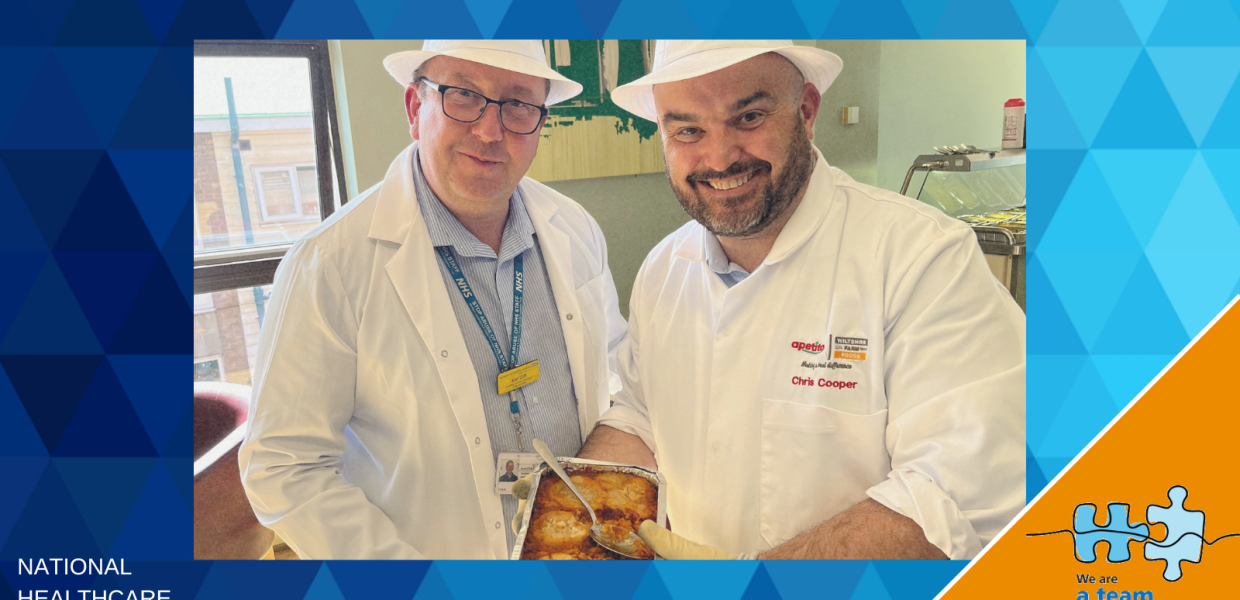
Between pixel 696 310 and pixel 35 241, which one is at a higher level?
pixel 35 241

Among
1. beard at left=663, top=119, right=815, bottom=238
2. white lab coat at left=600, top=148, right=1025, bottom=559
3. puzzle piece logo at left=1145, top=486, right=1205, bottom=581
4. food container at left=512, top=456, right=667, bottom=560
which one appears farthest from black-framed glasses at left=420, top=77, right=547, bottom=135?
puzzle piece logo at left=1145, top=486, right=1205, bottom=581

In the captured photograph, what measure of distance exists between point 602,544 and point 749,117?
709 millimetres

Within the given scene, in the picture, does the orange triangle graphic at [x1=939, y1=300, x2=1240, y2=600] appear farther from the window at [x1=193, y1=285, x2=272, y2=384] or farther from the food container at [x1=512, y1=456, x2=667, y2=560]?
the window at [x1=193, y1=285, x2=272, y2=384]

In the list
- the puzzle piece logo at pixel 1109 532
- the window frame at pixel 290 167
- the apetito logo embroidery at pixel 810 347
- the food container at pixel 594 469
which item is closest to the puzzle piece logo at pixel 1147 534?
the puzzle piece logo at pixel 1109 532

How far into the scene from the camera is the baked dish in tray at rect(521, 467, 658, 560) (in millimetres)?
892

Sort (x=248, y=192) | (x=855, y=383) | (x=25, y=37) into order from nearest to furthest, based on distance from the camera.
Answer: (x=25, y=37), (x=855, y=383), (x=248, y=192)

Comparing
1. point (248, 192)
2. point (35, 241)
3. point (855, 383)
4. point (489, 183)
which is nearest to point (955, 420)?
point (855, 383)

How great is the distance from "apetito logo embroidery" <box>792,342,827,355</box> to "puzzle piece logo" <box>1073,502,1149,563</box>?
1.29 ft

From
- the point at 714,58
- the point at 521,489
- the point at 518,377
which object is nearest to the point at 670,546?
the point at 521,489

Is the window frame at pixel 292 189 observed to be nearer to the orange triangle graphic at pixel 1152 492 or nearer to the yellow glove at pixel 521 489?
the yellow glove at pixel 521 489

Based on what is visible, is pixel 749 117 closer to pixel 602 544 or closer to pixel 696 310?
pixel 696 310

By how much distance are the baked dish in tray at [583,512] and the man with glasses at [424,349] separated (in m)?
0.10

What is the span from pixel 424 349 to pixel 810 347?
631mm

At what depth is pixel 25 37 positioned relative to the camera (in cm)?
81
